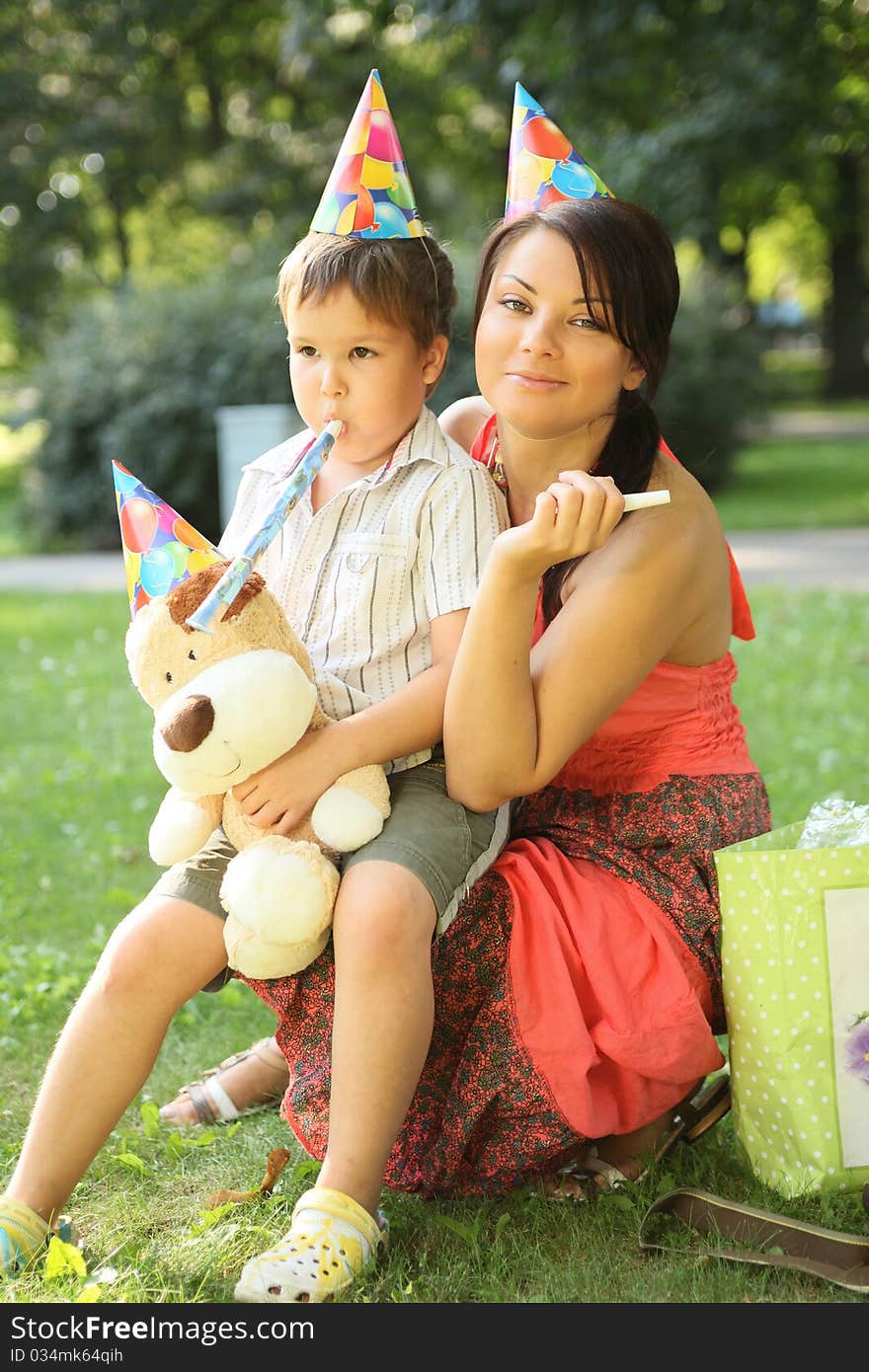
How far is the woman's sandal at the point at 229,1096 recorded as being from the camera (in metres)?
2.80

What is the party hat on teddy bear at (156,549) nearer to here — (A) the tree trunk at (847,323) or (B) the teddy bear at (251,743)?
(B) the teddy bear at (251,743)

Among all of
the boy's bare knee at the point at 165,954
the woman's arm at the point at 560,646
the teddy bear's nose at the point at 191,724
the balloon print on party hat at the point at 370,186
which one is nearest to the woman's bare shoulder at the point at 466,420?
the balloon print on party hat at the point at 370,186

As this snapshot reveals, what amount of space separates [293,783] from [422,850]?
206 millimetres

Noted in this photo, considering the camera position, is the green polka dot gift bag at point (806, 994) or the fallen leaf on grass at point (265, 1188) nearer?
the green polka dot gift bag at point (806, 994)

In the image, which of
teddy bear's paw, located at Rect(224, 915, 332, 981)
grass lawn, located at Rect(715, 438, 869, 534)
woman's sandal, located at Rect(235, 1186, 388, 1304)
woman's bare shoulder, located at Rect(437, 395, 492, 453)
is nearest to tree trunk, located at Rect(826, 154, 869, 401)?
grass lawn, located at Rect(715, 438, 869, 534)

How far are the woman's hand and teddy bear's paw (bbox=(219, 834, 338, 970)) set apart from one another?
0.50m

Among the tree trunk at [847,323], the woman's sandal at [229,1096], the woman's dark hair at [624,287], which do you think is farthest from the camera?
the tree trunk at [847,323]

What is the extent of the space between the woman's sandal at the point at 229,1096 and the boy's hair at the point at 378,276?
1338 millimetres

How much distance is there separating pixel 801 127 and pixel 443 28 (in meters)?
2.55

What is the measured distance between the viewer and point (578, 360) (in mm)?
2314

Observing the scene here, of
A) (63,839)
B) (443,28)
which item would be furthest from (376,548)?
(443,28)

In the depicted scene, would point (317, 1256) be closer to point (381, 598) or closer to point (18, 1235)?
point (18, 1235)

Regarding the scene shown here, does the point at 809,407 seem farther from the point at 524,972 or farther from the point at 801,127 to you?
the point at 524,972

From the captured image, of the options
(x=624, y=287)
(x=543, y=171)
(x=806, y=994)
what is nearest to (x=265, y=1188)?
(x=806, y=994)
